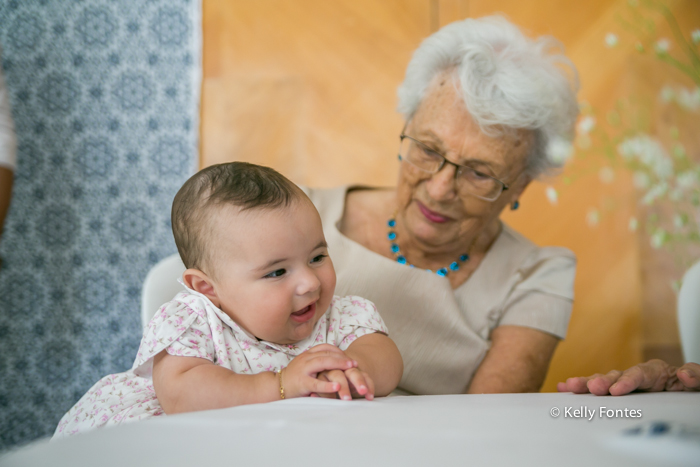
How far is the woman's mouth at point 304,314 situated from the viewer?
1.06m

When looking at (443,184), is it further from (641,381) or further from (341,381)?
(341,381)

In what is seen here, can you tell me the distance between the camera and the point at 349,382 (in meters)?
0.85

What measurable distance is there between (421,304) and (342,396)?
845 mm

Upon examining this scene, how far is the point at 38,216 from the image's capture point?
2.84 metres

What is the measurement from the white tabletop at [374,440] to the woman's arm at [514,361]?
0.81m

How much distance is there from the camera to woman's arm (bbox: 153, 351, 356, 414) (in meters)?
0.83

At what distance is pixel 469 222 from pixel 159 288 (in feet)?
3.05

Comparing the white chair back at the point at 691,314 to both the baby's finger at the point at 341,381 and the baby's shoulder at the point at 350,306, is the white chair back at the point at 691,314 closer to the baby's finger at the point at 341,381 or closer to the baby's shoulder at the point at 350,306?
the baby's shoulder at the point at 350,306

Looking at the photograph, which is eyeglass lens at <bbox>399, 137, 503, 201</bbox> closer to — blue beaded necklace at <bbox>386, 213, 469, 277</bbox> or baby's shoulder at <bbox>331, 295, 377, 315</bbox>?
blue beaded necklace at <bbox>386, 213, 469, 277</bbox>

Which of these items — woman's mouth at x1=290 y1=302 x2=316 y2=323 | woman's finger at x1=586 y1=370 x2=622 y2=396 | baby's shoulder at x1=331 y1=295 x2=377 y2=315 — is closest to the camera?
woman's finger at x1=586 y1=370 x2=622 y2=396

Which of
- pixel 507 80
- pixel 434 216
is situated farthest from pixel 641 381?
pixel 507 80

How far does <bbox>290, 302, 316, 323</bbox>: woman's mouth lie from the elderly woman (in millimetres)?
514

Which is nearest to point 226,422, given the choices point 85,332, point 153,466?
point 153,466

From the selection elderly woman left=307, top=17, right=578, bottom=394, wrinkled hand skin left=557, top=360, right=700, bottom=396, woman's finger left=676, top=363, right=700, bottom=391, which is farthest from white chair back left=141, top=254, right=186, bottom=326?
woman's finger left=676, top=363, right=700, bottom=391
